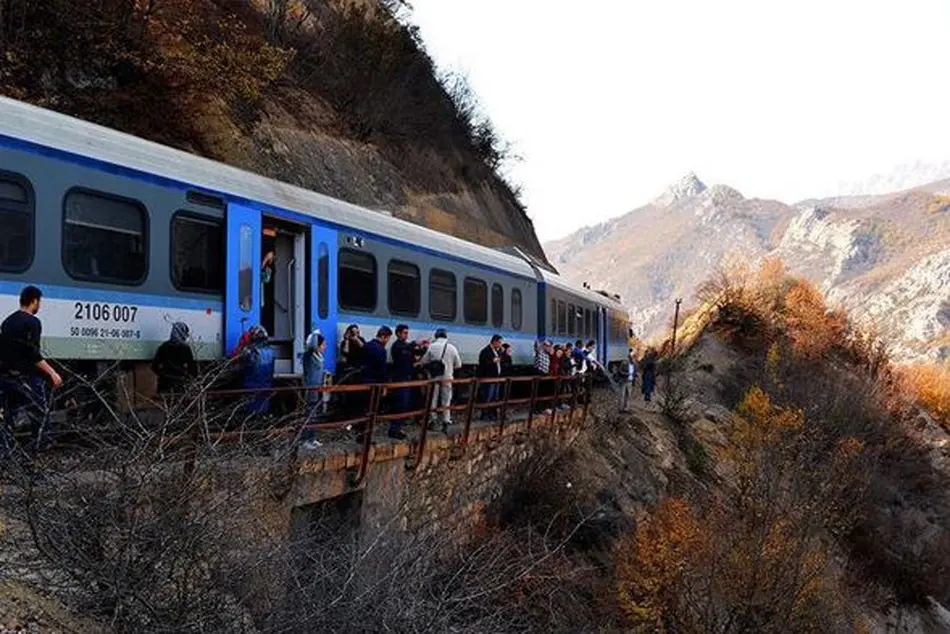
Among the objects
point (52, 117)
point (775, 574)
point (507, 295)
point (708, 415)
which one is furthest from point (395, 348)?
point (708, 415)

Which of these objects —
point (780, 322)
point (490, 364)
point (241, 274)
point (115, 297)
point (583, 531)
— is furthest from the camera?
point (780, 322)

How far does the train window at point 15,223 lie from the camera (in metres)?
7.30

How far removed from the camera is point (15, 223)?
7.39 m

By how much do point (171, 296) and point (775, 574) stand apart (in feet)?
44.1

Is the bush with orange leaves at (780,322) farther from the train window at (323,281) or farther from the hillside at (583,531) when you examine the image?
the train window at (323,281)

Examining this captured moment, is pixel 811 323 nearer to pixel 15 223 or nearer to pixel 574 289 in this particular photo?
pixel 574 289

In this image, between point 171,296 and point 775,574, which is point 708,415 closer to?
point 775,574

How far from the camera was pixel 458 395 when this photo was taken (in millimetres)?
15672

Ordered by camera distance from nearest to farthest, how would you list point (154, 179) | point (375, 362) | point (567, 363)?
1. point (154, 179)
2. point (375, 362)
3. point (567, 363)

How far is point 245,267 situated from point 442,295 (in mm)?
5400

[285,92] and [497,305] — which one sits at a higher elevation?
[285,92]

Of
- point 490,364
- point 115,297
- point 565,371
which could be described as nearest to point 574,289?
point 565,371

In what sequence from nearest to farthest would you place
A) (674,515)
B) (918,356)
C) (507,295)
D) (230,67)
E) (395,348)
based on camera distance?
(395,348) < (674,515) < (507,295) < (230,67) < (918,356)

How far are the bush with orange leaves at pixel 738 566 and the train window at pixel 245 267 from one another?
8.06 metres
